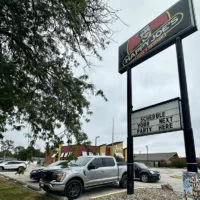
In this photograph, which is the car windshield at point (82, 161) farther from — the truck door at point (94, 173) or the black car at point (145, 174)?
the black car at point (145, 174)

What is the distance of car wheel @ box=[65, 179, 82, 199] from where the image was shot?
7.60 metres

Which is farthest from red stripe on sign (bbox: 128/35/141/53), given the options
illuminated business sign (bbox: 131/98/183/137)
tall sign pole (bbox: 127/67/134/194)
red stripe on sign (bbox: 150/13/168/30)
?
illuminated business sign (bbox: 131/98/183/137)

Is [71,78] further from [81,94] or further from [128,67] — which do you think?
[128,67]

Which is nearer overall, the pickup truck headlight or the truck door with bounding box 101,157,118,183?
the pickup truck headlight

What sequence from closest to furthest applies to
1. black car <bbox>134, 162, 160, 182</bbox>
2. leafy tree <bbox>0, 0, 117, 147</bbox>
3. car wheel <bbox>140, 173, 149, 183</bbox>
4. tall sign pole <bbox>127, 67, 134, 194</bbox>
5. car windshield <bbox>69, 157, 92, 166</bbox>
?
leafy tree <bbox>0, 0, 117, 147</bbox> → tall sign pole <bbox>127, 67, 134, 194</bbox> → car windshield <bbox>69, 157, 92, 166</bbox> → black car <bbox>134, 162, 160, 182</bbox> → car wheel <bbox>140, 173, 149, 183</bbox>

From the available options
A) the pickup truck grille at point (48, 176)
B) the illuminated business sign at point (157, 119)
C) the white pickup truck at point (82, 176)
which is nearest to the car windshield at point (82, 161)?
the white pickup truck at point (82, 176)

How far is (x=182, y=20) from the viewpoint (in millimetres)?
5676

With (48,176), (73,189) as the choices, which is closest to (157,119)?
(73,189)

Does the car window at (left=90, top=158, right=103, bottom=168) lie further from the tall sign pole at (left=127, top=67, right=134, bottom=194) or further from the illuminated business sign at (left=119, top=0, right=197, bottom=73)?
the illuminated business sign at (left=119, top=0, right=197, bottom=73)

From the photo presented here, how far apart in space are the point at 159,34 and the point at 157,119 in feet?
9.64

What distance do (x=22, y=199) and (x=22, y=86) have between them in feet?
15.9

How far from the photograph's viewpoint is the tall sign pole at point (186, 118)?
449cm

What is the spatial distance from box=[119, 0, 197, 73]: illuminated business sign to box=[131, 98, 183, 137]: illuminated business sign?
2.01 metres

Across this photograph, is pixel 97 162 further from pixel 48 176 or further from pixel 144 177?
pixel 144 177
